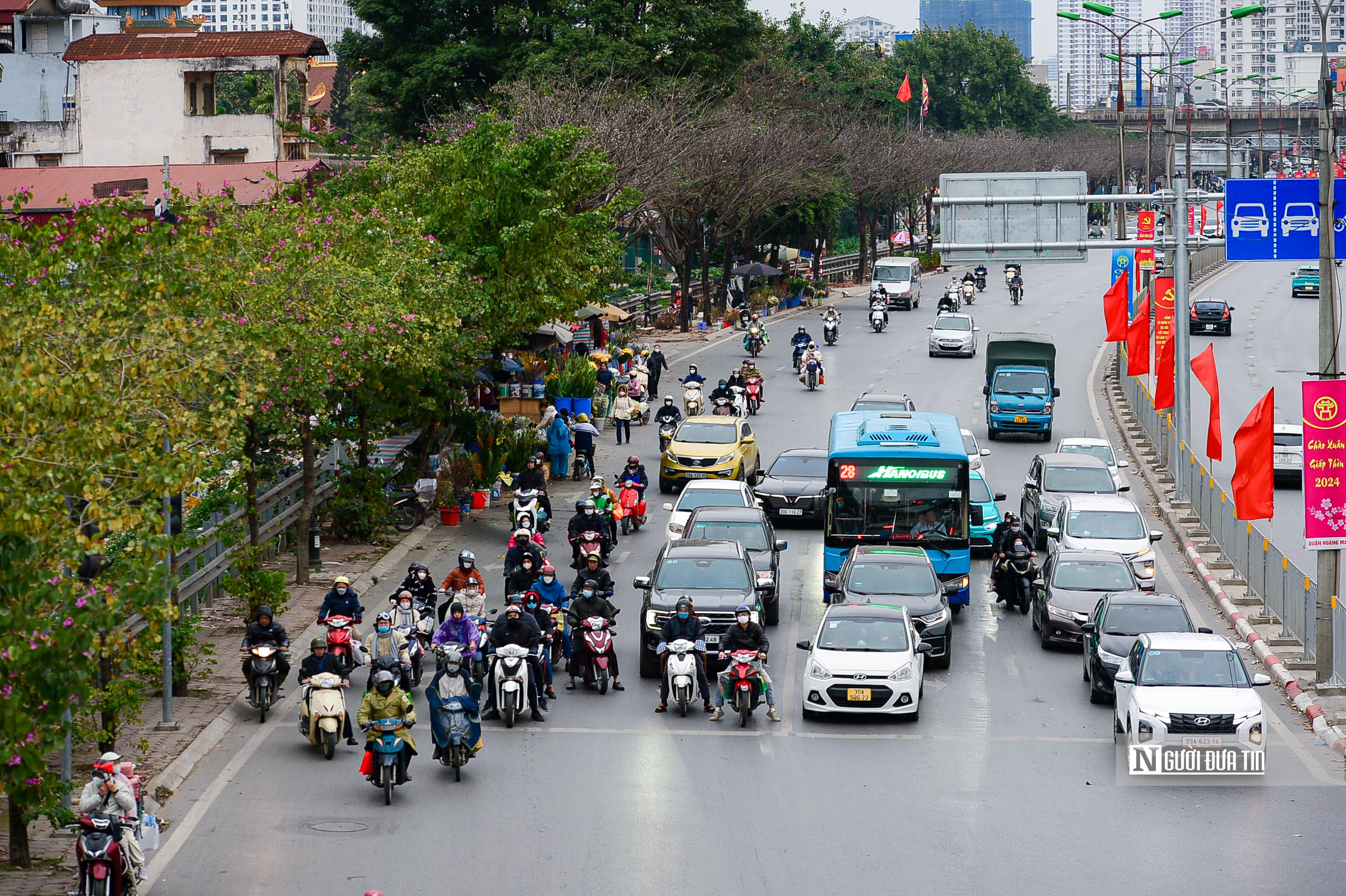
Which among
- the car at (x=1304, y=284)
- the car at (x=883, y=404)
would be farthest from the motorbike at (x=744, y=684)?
the car at (x=1304, y=284)

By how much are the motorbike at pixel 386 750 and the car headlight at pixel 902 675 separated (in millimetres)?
6383

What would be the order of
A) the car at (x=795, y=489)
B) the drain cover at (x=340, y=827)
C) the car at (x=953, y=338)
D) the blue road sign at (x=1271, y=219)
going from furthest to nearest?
1. the car at (x=953, y=338)
2. the car at (x=795, y=489)
3. the blue road sign at (x=1271, y=219)
4. the drain cover at (x=340, y=827)

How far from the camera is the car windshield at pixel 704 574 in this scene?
23.3 meters

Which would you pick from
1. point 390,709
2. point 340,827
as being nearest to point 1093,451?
point 390,709

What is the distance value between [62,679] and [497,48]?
173ft

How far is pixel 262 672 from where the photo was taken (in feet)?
66.0

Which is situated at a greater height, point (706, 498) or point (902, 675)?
point (706, 498)

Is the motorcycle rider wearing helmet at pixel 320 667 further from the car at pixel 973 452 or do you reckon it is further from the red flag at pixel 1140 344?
the red flag at pixel 1140 344

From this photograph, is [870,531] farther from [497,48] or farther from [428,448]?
[497,48]

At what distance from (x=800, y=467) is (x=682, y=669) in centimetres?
1424

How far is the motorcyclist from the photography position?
2009 cm

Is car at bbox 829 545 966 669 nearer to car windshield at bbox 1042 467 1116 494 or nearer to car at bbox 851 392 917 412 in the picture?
car windshield at bbox 1042 467 1116 494

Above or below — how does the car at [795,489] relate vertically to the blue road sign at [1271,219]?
below

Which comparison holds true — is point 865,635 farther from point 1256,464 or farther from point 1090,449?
point 1090,449
